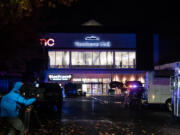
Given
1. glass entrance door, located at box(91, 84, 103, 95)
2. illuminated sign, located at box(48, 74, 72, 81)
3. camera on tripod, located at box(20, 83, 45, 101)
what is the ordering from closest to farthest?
camera on tripod, located at box(20, 83, 45, 101) < illuminated sign, located at box(48, 74, 72, 81) < glass entrance door, located at box(91, 84, 103, 95)

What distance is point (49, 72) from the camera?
62.2 metres

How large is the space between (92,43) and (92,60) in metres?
3.16

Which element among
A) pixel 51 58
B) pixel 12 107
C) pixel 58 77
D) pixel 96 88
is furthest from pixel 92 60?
pixel 12 107

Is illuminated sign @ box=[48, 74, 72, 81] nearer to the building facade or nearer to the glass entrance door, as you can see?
the building facade

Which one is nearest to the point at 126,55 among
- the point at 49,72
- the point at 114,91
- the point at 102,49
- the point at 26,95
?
the point at 102,49

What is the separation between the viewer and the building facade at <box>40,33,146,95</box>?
2451 inches

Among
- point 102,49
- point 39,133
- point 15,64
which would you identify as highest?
point 102,49

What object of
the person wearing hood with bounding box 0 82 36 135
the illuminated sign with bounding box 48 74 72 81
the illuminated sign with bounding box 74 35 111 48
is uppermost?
the illuminated sign with bounding box 74 35 111 48

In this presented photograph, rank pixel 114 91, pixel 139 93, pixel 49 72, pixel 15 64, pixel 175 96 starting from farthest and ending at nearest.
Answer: pixel 49 72 < pixel 114 91 < pixel 15 64 < pixel 139 93 < pixel 175 96

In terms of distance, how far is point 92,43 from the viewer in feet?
207

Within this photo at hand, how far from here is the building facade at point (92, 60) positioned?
62250 mm

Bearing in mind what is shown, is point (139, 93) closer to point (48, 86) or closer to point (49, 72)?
point (48, 86)

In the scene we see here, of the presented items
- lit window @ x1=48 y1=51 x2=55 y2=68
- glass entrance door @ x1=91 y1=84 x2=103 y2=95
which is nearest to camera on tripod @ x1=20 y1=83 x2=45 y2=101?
lit window @ x1=48 y1=51 x2=55 y2=68

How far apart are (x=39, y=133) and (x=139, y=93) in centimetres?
1320
